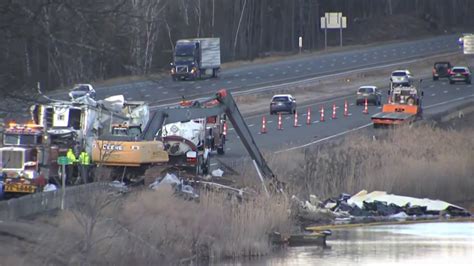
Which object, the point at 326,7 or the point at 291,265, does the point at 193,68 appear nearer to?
the point at 291,265

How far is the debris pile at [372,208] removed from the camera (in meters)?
43.3

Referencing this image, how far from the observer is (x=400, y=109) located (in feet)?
223

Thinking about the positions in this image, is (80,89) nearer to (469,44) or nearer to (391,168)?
(391,168)

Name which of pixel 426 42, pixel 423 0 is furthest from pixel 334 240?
pixel 423 0

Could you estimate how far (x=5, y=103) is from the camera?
52.8 feet

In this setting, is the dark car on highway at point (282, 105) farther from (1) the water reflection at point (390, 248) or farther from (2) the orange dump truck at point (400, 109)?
(1) the water reflection at point (390, 248)

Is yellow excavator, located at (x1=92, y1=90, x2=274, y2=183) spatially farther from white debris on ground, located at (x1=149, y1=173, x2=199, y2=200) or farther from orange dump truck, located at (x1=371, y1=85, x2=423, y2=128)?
orange dump truck, located at (x1=371, y1=85, x2=423, y2=128)

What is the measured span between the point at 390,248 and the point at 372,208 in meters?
8.32

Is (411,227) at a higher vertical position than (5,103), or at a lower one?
lower

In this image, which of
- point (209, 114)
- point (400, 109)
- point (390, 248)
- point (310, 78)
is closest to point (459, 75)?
point (310, 78)

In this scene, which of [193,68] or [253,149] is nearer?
[253,149]

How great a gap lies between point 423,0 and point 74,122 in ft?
422

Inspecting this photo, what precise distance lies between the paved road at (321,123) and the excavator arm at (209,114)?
589 cm

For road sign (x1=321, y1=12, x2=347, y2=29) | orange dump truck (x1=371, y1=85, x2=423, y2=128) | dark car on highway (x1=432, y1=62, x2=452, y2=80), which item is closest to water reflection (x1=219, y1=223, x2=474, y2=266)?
orange dump truck (x1=371, y1=85, x2=423, y2=128)
